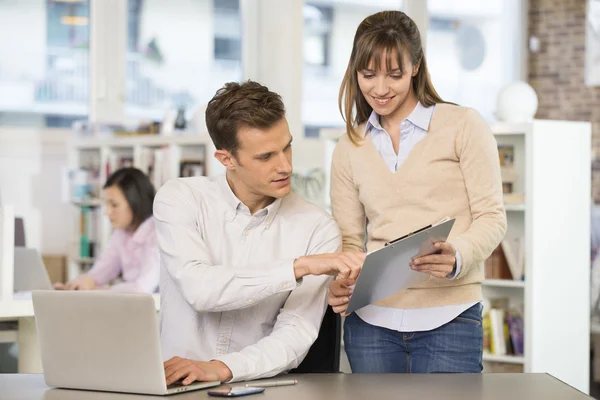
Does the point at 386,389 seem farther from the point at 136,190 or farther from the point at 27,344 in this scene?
the point at 136,190

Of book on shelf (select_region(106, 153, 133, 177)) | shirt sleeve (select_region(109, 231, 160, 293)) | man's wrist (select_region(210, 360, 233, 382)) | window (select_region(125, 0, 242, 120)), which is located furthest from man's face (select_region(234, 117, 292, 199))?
window (select_region(125, 0, 242, 120))

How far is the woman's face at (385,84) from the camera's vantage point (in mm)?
2072

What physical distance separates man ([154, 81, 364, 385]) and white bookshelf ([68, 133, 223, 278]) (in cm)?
330

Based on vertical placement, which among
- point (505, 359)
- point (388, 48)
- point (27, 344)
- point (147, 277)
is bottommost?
point (505, 359)

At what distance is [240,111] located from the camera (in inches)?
81.8

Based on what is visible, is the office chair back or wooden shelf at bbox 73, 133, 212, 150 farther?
wooden shelf at bbox 73, 133, 212, 150

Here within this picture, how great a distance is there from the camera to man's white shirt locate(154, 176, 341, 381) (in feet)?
6.21

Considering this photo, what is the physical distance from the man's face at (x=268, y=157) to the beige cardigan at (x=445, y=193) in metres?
0.22

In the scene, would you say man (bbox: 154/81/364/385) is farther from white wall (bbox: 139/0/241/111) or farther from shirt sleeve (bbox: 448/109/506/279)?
white wall (bbox: 139/0/241/111)

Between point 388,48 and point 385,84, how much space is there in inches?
3.2

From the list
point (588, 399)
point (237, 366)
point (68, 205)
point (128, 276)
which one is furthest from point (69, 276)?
point (588, 399)

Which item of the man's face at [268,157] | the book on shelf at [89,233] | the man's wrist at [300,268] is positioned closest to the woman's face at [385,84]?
the man's face at [268,157]

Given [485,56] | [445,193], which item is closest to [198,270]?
[445,193]

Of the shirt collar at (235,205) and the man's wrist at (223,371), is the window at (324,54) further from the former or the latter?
the man's wrist at (223,371)
